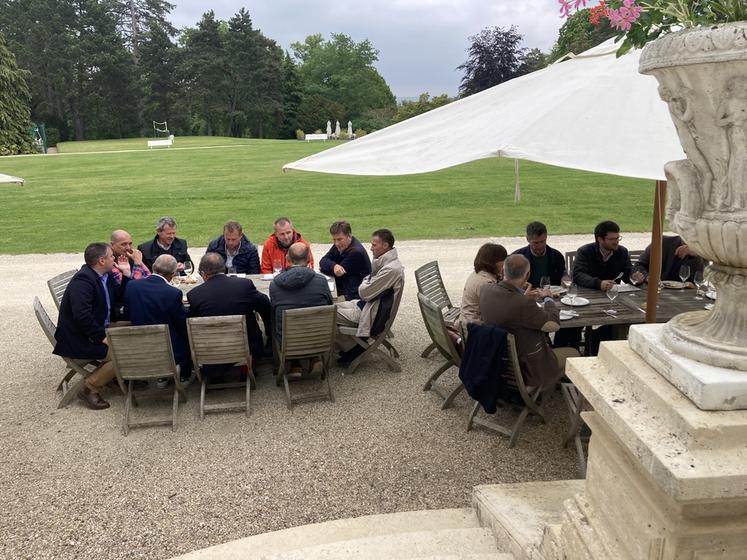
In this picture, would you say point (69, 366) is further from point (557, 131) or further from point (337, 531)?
point (557, 131)

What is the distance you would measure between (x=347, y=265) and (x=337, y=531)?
3713mm

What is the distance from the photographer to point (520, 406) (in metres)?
5.18

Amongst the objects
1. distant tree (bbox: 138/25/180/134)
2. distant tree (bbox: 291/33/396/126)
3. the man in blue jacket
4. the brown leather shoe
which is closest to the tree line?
distant tree (bbox: 138/25/180/134)

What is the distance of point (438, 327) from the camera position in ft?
17.3

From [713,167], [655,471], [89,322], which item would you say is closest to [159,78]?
[89,322]

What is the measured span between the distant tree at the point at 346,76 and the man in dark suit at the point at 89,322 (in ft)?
213

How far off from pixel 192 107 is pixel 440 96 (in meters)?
29.0

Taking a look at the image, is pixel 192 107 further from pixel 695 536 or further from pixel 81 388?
pixel 695 536

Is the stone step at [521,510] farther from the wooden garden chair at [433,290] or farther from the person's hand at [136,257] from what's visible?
the person's hand at [136,257]

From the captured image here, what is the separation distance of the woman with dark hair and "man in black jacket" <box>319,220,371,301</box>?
1.75m

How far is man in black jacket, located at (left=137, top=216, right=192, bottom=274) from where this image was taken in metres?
7.49

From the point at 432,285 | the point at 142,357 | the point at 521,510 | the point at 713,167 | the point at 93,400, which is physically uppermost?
the point at 713,167

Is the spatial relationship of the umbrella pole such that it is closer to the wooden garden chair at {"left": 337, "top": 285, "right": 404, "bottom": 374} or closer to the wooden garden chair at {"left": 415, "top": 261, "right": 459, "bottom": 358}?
the wooden garden chair at {"left": 415, "top": 261, "right": 459, "bottom": 358}

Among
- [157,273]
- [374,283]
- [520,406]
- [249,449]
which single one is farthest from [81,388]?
[520,406]
